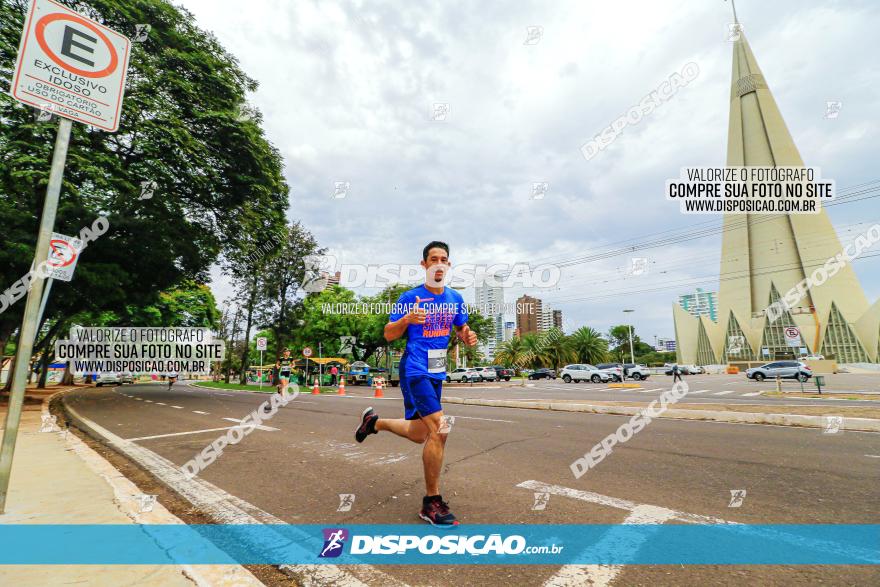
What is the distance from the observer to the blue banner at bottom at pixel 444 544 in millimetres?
2371

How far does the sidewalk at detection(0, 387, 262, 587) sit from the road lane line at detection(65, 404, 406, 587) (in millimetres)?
297

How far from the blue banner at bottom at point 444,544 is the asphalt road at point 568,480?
0.44 ft

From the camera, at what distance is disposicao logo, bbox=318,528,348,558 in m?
2.46

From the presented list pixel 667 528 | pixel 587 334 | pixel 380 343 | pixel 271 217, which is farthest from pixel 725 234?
pixel 667 528

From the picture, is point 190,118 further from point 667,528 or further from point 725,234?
point 725,234

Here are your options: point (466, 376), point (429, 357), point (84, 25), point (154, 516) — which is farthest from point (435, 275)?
point (466, 376)

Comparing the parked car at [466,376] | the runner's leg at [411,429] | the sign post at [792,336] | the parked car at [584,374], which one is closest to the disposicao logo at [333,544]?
the runner's leg at [411,429]

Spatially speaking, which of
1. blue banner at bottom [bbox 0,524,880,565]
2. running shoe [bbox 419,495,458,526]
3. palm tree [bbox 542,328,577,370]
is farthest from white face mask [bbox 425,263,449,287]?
palm tree [bbox 542,328,577,370]

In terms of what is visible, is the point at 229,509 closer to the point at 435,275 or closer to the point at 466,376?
the point at 435,275

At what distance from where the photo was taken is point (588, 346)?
57.4 meters

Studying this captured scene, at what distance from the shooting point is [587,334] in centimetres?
5816

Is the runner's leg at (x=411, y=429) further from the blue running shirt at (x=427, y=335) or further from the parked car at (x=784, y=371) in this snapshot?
the parked car at (x=784, y=371)

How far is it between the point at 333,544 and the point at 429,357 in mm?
1361

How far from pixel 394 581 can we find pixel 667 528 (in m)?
1.95
